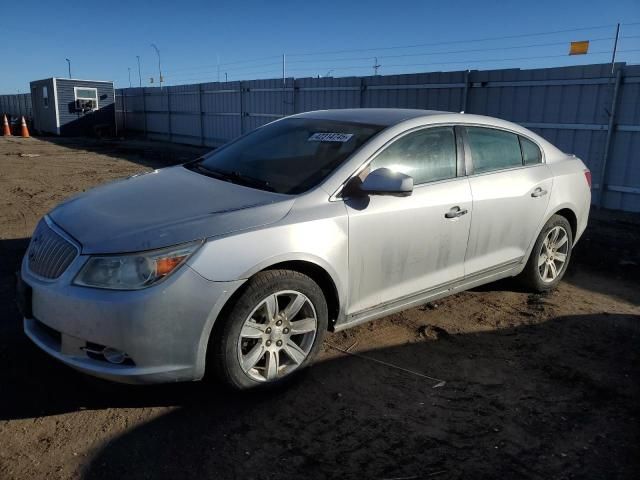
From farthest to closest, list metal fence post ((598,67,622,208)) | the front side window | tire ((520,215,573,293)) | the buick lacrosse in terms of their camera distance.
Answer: metal fence post ((598,67,622,208)), tire ((520,215,573,293)), the front side window, the buick lacrosse

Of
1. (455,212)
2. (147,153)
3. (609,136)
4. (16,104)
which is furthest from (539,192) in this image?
(16,104)

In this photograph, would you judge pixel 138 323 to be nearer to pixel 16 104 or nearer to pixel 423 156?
pixel 423 156

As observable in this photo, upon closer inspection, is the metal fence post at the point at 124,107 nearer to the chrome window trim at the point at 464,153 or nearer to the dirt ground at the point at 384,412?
the dirt ground at the point at 384,412

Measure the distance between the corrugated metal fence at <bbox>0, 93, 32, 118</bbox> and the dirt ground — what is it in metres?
37.5

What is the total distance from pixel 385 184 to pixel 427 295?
102 centimetres

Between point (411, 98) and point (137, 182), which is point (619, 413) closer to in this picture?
point (137, 182)

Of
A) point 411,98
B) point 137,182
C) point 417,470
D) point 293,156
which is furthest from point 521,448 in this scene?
point 411,98

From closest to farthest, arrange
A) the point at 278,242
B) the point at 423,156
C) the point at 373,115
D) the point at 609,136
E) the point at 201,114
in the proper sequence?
the point at 278,242, the point at 423,156, the point at 373,115, the point at 609,136, the point at 201,114

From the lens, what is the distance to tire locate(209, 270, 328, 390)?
283 centimetres

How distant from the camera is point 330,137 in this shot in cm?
376

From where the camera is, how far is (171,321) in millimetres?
2633

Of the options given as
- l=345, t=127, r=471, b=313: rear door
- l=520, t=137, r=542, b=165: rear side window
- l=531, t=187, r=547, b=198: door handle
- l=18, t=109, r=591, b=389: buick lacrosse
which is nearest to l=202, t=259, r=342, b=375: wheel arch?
l=18, t=109, r=591, b=389: buick lacrosse

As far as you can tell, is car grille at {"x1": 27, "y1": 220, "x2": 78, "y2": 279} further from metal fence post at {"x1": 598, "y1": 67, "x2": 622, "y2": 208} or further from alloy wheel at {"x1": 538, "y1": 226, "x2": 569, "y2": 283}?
metal fence post at {"x1": 598, "y1": 67, "x2": 622, "y2": 208}

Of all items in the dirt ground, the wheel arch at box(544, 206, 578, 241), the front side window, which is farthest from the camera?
the wheel arch at box(544, 206, 578, 241)
